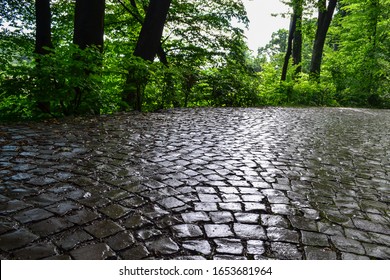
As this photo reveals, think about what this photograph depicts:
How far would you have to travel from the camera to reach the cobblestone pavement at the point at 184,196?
92.6 inches

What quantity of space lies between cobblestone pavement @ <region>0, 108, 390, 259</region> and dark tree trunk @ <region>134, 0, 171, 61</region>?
4375mm

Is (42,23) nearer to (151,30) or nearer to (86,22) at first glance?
(86,22)

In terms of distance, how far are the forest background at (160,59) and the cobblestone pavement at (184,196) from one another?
104 cm

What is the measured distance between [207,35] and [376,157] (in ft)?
26.9

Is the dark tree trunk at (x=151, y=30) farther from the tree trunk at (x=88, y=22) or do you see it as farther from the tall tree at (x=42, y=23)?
the tall tree at (x=42, y=23)

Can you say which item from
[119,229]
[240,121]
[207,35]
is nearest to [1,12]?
[207,35]

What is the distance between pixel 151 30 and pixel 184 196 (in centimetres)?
775

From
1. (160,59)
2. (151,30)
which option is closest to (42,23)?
(151,30)

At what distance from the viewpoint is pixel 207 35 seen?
1182 centimetres

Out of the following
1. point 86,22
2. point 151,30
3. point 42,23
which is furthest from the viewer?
point 151,30

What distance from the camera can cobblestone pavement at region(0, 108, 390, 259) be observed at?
2352mm

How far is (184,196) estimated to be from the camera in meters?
3.19

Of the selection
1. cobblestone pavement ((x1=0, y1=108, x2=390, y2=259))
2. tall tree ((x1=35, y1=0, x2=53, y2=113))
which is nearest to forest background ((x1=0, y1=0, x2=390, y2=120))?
tall tree ((x1=35, y1=0, x2=53, y2=113))

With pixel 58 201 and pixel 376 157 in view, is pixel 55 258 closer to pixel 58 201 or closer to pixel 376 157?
pixel 58 201
